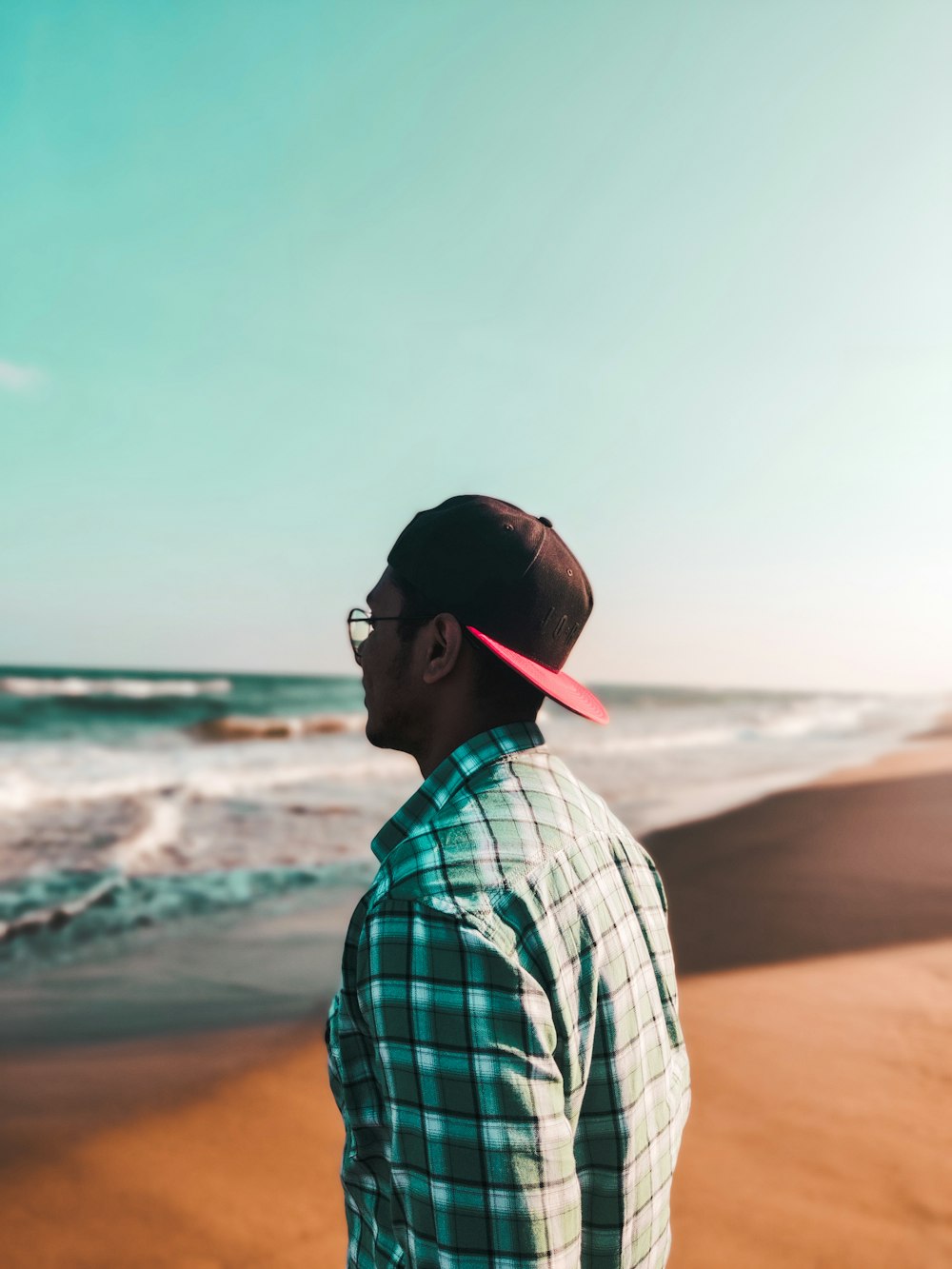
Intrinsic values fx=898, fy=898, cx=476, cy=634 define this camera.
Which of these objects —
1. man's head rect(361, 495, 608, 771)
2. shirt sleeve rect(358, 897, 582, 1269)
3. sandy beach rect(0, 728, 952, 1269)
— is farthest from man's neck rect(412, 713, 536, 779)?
sandy beach rect(0, 728, 952, 1269)

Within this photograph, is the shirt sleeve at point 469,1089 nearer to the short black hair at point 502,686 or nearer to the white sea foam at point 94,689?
the short black hair at point 502,686

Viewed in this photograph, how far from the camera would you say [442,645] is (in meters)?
1.59

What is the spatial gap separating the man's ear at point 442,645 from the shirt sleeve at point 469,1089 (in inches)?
21.0

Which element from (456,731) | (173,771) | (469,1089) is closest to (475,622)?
(456,731)

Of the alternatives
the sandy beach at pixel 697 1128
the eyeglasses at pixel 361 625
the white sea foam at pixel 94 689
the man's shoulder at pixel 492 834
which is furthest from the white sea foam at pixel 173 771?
the white sea foam at pixel 94 689

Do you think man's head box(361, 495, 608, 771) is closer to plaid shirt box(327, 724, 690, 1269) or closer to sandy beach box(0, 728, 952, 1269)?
plaid shirt box(327, 724, 690, 1269)

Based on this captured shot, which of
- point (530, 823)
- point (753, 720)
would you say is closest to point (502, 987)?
point (530, 823)

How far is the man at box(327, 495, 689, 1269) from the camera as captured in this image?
1073mm

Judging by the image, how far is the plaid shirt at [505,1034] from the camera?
3.51 feet

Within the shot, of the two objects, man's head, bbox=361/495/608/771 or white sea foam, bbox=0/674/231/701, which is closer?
man's head, bbox=361/495/608/771

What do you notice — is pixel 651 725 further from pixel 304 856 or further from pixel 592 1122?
pixel 592 1122

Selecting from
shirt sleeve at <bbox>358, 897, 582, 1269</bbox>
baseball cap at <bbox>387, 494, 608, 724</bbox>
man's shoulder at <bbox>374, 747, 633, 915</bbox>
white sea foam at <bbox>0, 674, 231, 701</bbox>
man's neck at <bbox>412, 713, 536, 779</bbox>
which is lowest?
white sea foam at <bbox>0, 674, 231, 701</bbox>

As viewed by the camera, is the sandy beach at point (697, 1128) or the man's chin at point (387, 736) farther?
the sandy beach at point (697, 1128)

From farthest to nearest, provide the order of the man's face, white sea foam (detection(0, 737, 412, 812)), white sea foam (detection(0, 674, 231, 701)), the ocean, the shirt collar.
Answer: white sea foam (detection(0, 674, 231, 701)), white sea foam (detection(0, 737, 412, 812)), the ocean, the man's face, the shirt collar
